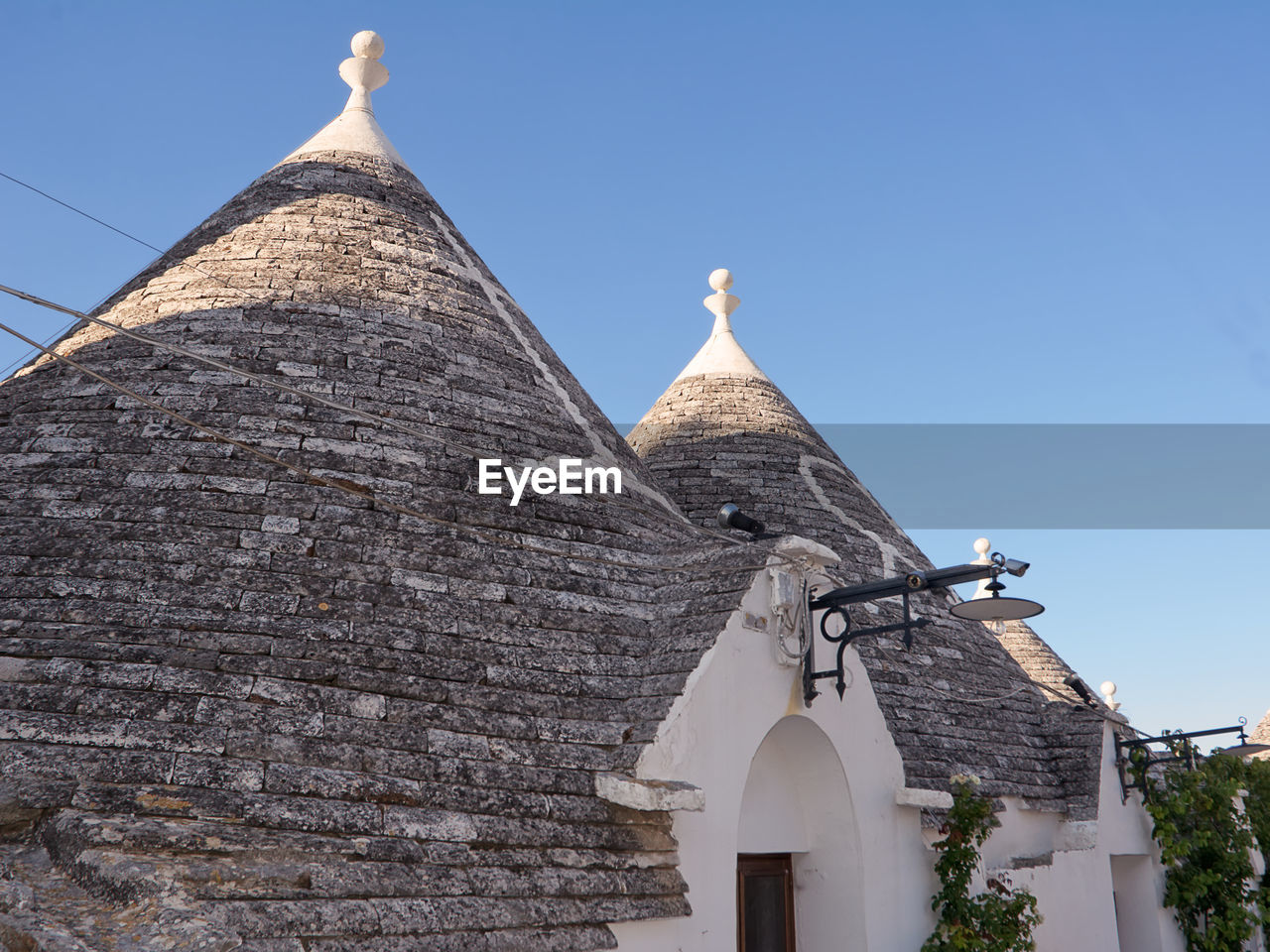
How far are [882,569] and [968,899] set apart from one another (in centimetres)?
378

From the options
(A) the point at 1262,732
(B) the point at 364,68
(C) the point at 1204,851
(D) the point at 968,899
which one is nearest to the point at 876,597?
(D) the point at 968,899

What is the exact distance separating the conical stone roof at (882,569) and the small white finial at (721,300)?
0.09 feet

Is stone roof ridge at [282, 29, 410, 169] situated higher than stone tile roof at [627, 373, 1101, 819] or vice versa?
stone roof ridge at [282, 29, 410, 169]

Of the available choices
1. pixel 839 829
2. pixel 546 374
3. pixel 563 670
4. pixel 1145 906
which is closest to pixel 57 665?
pixel 563 670

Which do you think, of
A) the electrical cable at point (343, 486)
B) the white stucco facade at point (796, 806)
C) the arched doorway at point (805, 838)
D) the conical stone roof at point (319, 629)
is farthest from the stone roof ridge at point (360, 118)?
the arched doorway at point (805, 838)

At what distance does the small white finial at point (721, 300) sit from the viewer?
42.0ft

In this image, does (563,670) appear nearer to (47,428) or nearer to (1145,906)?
(47,428)

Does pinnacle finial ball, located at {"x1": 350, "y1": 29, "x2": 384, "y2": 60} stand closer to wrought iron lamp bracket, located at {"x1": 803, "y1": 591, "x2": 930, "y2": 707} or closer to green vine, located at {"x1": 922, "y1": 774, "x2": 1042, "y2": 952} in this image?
wrought iron lamp bracket, located at {"x1": 803, "y1": 591, "x2": 930, "y2": 707}

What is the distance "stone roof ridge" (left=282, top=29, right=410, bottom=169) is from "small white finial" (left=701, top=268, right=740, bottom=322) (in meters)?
4.85

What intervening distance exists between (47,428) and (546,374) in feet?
10.6

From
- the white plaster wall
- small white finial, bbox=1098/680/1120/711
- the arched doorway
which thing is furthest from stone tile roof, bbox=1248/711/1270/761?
the arched doorway

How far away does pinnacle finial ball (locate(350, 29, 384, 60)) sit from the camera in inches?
366

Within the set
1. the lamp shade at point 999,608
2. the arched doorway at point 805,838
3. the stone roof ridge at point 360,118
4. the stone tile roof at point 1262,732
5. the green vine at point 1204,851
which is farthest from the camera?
the stone tile roof at point 1262,732

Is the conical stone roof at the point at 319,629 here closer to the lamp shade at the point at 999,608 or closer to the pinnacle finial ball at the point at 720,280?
the lamp shade at the point at 999,608
